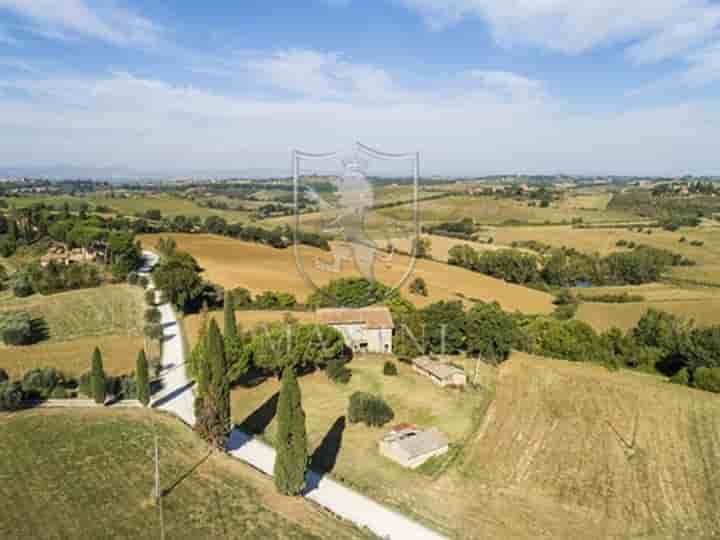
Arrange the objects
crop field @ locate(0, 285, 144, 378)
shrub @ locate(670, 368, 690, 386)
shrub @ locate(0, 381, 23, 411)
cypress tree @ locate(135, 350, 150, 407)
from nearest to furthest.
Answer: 1. shrub @ locate(0, 381, 23, 411)
2. cypress tree @ locate(135, 350, 150, 407)
3. shrub @ locate(670, 368, 690, 386)
4. crop field @ locate(0, 285, 144, 378)

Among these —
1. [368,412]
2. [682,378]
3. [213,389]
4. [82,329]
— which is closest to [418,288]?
[682,378]

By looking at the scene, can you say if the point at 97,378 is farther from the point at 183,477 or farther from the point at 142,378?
the point at 183,477

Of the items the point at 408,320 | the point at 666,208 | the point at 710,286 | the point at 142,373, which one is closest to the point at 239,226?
the point at 408,320

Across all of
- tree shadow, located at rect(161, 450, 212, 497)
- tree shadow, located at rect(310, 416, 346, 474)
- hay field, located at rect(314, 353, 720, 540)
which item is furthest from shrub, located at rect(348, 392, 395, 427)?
tree shadow, located at rect(161, 450, 212, 497)

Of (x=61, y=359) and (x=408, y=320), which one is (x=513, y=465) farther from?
(x=61, y=359)

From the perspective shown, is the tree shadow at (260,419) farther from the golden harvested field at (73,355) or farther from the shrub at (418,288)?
the shrub at (418,288)

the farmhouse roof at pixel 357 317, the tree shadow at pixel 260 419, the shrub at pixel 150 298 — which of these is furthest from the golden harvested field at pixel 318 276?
the tree shadow at pixel 260 419

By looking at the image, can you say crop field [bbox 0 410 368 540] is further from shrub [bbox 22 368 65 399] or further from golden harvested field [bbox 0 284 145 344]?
golden harvested field [bbox 0 284 145 344]
